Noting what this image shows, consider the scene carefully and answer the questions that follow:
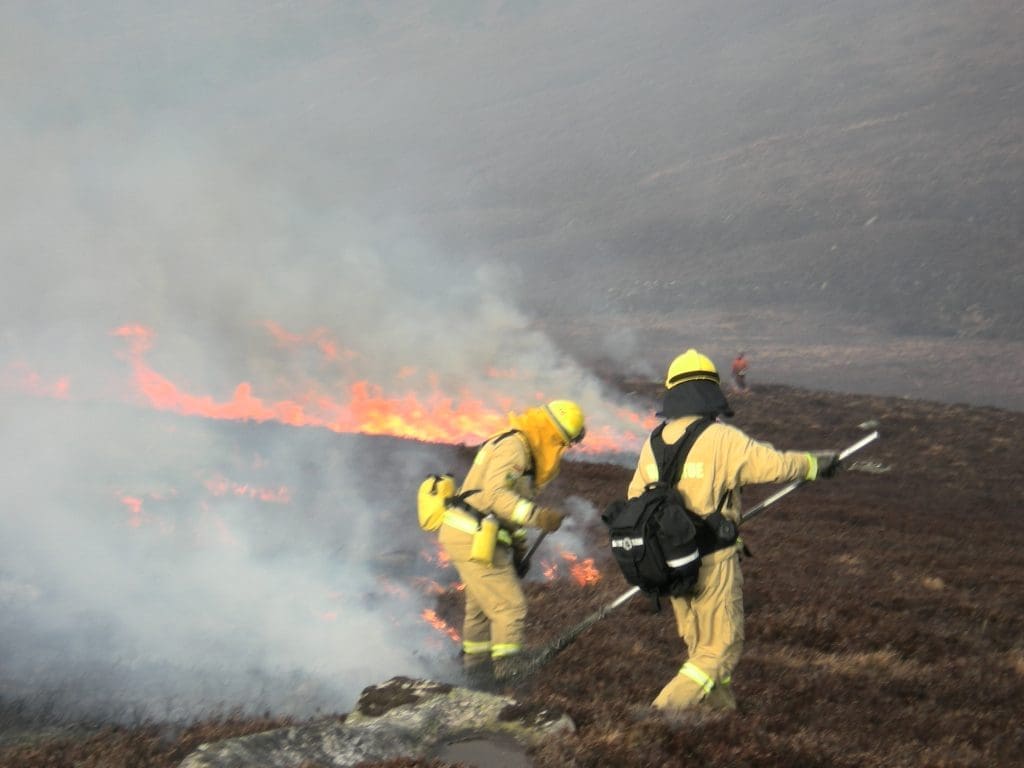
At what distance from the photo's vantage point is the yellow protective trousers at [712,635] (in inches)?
266

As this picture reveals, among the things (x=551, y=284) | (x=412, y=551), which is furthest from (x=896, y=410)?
(x=551, y=284)

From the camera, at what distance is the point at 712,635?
6.82 m

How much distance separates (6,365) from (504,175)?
3787 inches

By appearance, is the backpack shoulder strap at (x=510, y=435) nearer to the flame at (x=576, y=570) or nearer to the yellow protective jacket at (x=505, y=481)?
the yellow protective jacket at (x=505, y=481)

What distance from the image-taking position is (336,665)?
32.2 ft

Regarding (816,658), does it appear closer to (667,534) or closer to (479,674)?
(479,674)

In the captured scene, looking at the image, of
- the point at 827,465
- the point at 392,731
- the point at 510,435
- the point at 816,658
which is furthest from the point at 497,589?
the point at 816,658

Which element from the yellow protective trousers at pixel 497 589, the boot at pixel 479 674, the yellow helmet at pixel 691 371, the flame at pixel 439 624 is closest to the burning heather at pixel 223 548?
the flame at pixel 439 624

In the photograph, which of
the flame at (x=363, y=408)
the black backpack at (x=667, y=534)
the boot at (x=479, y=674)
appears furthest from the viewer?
the flame at (x=363, y=408)

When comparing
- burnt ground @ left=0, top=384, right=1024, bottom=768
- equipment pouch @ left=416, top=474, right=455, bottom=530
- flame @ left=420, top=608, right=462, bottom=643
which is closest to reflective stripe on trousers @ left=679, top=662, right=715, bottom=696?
burnt ground @ left=0, top=384, right=1024, bottom=768

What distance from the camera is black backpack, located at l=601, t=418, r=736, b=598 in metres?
6.59

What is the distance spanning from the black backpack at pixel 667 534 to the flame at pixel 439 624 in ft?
13.5

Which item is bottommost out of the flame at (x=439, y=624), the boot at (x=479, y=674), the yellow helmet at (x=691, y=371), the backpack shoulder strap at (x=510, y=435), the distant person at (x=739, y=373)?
the boot at (x=479, y=674)

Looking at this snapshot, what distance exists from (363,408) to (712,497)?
62.1 feet
